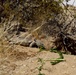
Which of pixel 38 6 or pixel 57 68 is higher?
pixel 38 6

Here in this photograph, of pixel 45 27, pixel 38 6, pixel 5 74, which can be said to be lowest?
pixel 5 74

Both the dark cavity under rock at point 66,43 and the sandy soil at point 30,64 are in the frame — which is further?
the dark cavity under rock at point 66,43

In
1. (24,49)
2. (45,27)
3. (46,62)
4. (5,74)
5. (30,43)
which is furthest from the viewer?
(45,27)

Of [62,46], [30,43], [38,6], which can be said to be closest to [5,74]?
[30,43]

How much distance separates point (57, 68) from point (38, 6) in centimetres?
292

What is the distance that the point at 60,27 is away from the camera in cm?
729

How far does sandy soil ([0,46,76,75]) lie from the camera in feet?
16.6

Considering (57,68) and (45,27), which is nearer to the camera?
(57,68)

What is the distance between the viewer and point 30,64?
17.7 ft

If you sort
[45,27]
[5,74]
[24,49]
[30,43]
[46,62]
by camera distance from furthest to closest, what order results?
[45,27]
[30,43]
[24,49]
[46,62]
[5,74]

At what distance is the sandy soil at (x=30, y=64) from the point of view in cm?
505

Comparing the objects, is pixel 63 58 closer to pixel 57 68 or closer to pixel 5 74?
pixel 57 68

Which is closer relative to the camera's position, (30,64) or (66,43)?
(30,64)

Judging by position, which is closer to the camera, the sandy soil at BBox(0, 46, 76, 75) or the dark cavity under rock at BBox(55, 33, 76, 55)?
the sandy soil at BBox(0, 46, 76, 75)
